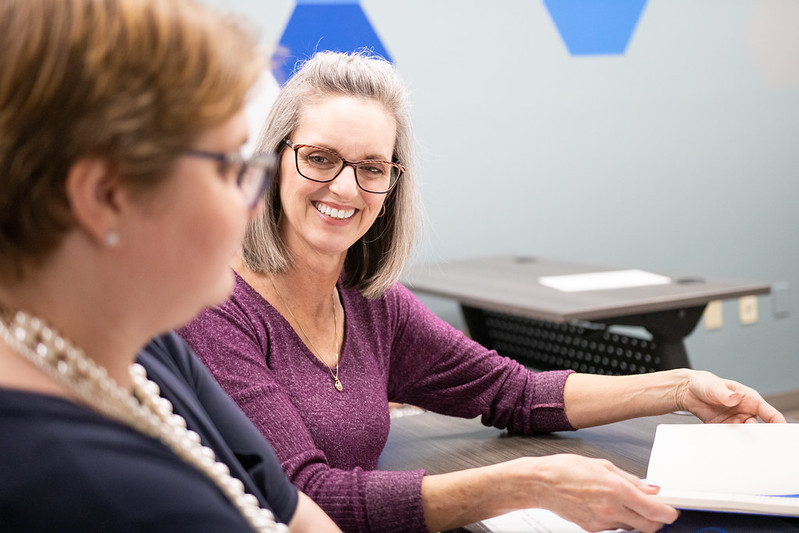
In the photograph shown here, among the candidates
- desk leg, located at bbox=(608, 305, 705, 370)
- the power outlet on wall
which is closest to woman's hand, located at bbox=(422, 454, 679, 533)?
desk leg, located at bbox=(608, 305, 705, 370)

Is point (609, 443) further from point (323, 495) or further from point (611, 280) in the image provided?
point (611, 280)

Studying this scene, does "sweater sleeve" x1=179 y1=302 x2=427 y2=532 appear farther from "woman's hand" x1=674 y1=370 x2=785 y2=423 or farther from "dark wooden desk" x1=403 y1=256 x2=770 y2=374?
"dark wooden desk" x1=403 y1=256 x2=770 y2=374

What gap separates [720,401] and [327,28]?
76.6 inches

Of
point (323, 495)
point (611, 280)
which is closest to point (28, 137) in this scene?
point (323, 495)

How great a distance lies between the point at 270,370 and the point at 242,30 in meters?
0.71

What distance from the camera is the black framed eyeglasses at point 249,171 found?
584 millimetres

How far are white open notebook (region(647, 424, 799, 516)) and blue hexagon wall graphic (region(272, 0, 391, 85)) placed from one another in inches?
74.3

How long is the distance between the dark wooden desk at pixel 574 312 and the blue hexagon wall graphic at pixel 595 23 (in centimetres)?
95

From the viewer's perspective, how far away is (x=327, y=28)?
277 centimetres

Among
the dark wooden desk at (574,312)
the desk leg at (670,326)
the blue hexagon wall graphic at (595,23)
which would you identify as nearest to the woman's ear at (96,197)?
the dark wooden desk at (574,312)

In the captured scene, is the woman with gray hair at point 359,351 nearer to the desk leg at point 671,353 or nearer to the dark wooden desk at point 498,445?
the dark wooden desk at point 498,445

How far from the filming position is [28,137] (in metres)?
0.52

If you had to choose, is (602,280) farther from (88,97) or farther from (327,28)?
(88,97)

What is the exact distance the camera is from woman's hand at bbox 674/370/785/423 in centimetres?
125
